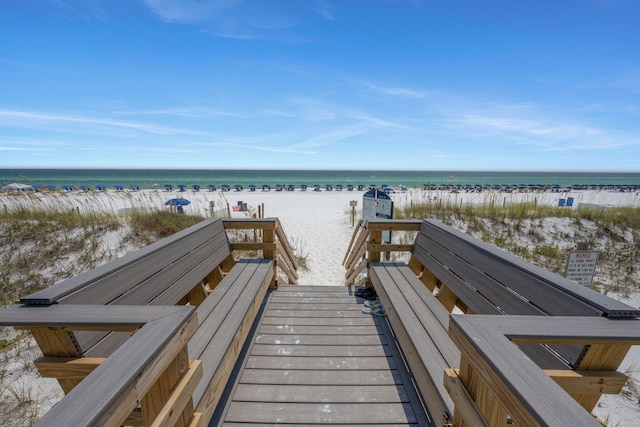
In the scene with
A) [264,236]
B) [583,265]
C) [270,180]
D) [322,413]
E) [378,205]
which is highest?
[270,180]

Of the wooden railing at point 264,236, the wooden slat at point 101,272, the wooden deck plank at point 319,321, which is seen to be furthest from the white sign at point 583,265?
the wooden slat at point 101,272

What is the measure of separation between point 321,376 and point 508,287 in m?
1.73

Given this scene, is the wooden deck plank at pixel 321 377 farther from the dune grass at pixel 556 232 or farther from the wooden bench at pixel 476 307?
the dune grass at pixel 556 232

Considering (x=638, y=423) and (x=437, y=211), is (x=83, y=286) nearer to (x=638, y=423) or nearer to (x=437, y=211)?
(x=638, y=423)

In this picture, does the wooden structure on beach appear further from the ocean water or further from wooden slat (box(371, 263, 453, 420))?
the ocean water

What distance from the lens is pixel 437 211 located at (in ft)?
33.8

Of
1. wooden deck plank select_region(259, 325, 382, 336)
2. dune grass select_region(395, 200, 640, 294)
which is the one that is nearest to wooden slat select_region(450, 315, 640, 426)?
wooden deck plank select_region(259, 325, 382, 336)

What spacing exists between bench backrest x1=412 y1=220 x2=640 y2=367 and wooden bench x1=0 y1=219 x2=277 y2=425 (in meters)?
2.15

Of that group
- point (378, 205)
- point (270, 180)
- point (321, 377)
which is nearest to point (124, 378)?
point (321, 377)

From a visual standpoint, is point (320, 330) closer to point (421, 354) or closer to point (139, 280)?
point (421, 354)

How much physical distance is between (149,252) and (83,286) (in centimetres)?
67

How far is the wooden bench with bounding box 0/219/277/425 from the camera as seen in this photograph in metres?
1.51

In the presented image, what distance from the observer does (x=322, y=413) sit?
2.11m

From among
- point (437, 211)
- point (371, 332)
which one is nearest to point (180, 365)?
point (371, 332)
